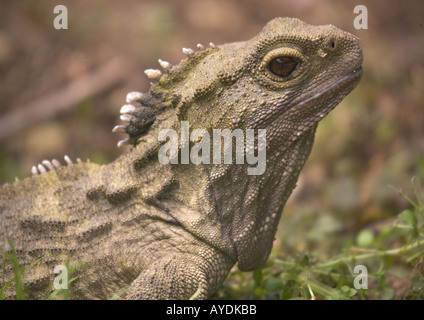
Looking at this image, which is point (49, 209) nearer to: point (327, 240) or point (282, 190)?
point (282, 190)

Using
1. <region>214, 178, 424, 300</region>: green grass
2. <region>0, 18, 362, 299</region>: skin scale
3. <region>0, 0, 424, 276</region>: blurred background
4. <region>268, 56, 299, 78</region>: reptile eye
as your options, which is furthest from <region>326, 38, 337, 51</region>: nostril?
<region>0, 0, 424, 276</region>: blurred background

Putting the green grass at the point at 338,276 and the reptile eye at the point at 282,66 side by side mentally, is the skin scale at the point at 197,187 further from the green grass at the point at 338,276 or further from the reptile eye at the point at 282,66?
the green grass at the point at 338,276

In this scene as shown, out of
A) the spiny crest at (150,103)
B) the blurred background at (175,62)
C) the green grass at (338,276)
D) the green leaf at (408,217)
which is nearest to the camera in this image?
the spiny crest at (150,103)

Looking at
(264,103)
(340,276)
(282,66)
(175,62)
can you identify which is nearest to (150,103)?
(264,103)

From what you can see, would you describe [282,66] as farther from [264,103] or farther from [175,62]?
[175,62]

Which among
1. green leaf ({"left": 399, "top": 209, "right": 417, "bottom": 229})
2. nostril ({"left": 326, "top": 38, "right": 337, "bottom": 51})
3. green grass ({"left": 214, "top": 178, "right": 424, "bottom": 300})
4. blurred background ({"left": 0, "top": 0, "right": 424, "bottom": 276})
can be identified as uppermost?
blurred background ({"left": 0, "top": 0, "right": 424, "bottom": 276})

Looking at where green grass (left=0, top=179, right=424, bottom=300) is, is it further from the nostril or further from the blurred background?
the blurred background

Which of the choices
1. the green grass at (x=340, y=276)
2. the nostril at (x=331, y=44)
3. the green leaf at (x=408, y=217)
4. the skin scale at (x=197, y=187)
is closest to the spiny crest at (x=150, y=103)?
the skin scale at (x=197, y=187)

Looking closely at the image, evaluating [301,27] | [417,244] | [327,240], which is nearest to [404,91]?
[327,240]
